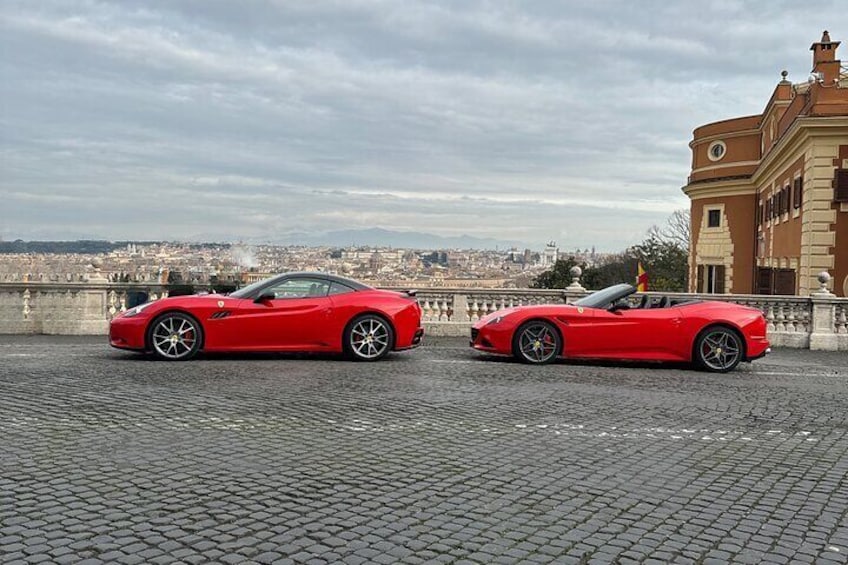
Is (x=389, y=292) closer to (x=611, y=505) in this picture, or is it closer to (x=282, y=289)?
(x=282, y=289)

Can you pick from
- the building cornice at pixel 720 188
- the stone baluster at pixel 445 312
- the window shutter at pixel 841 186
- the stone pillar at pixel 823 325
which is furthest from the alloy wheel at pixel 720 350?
the building cornice at pixel 720 188

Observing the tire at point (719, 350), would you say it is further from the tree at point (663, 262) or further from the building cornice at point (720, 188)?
the tree at point (663, 262)

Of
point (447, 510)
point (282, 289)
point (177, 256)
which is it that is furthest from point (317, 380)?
point (177, 256)

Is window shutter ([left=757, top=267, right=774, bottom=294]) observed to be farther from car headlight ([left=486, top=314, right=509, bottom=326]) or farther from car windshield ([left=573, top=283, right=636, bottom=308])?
car headlight ([left=486, top=314, right=509, bottom=326])

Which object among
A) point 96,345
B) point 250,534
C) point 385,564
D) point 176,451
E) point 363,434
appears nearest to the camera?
point 385,564

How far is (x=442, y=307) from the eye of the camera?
742 inches

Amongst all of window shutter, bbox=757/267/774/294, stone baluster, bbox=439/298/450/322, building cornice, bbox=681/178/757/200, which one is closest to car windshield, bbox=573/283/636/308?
stone baluster, bbox=439/298/450/322

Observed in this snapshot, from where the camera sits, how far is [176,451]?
21.3ft

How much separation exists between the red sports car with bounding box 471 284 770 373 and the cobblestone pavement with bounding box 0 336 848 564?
6.33 ft

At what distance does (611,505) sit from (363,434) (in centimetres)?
254

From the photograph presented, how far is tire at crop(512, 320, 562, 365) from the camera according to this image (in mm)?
12945

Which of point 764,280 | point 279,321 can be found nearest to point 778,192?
point 764,280

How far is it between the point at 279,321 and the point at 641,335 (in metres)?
5.31

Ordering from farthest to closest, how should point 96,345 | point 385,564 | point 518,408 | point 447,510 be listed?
point 96,345
point 518,408
point 447,510
point 385,564
